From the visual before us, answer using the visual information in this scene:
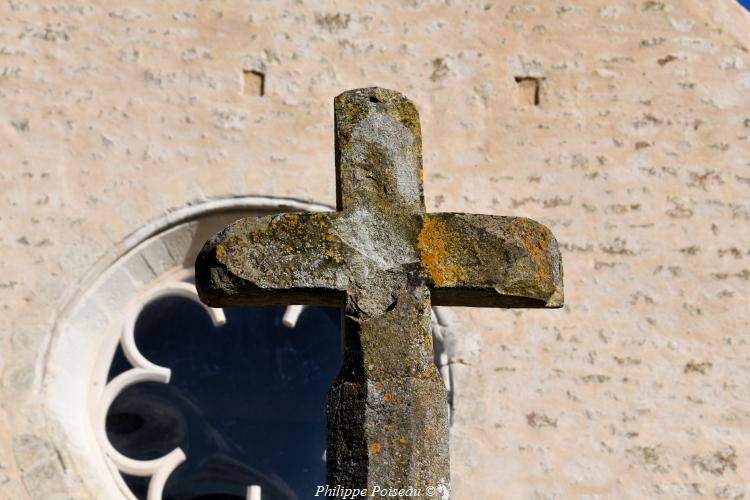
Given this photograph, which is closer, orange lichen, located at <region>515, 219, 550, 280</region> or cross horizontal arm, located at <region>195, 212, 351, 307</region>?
cross horizontal arm, located at <region>195, 212, 351, 307</region>

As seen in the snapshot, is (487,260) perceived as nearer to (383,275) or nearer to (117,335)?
(383,275)

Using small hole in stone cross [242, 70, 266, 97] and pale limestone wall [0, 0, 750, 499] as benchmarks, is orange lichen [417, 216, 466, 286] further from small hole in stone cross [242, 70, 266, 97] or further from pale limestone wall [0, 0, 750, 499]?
small hole in stone cross [242, 70, 266, 97]

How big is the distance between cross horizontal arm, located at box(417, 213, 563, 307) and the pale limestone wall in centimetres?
249

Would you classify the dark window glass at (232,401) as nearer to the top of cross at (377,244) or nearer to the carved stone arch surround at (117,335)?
the carved stone arch surround at (117,335)

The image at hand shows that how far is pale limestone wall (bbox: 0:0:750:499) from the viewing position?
5.40 m

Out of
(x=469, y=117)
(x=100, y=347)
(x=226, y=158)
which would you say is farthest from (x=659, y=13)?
(x=100, y=347)

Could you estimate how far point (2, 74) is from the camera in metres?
5.96

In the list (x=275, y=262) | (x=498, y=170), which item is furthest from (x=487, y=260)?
(x=498, y=170)

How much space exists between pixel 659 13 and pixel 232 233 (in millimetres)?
4105

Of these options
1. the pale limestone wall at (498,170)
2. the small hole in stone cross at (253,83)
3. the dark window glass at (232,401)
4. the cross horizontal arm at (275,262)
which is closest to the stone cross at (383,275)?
the cross horizontal arm at (275,262)

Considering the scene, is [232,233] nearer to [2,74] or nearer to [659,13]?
[2,74]

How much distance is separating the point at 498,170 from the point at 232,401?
171 cm

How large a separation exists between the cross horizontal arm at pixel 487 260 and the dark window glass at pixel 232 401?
293 centimetres

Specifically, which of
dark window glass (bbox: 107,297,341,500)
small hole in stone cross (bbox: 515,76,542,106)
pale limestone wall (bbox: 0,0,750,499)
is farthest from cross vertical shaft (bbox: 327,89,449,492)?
small hole in stone cross (bbox: 515,76,542,106)
